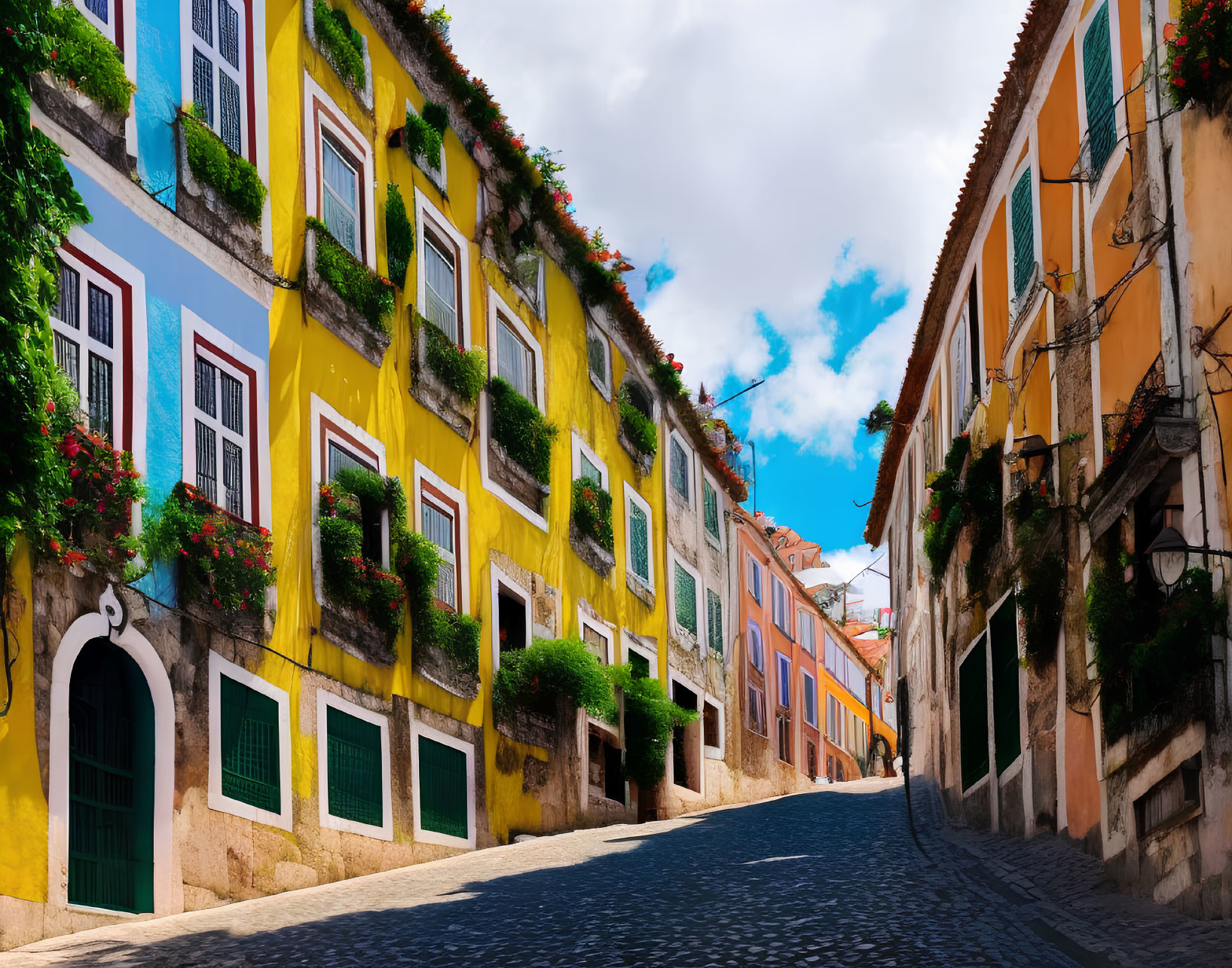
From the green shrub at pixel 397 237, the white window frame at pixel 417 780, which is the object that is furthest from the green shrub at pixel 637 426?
the white window frame at pixel 417 780

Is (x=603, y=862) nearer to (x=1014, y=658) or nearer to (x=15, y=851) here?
(x=1014, y=658)

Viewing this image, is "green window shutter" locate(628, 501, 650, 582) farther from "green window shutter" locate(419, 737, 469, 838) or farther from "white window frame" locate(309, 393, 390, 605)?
"white window frame" locate(309, 393, 390, 605)

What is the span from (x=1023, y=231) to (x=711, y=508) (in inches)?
650

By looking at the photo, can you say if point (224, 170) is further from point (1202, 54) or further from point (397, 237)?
point (1202, 54)

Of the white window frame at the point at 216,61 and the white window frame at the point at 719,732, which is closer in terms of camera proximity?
the white window frame at the point at 216,61

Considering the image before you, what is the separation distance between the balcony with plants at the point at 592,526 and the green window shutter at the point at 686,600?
15.1 ft

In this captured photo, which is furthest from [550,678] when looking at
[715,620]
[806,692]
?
[806,692]

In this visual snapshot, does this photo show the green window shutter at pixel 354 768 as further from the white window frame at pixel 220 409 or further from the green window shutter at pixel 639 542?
the green window shutter at pixel 639 542

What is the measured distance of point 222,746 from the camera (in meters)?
11.8

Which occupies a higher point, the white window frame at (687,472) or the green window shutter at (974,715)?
the white window frame at (687,472)

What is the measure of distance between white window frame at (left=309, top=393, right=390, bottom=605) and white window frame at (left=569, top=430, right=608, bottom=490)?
679 cm

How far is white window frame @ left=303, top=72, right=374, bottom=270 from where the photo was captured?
48.6 ft

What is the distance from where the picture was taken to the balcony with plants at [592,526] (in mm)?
21969

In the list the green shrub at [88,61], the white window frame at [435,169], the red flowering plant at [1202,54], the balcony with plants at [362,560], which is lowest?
the balcony with plants at [362,560]
